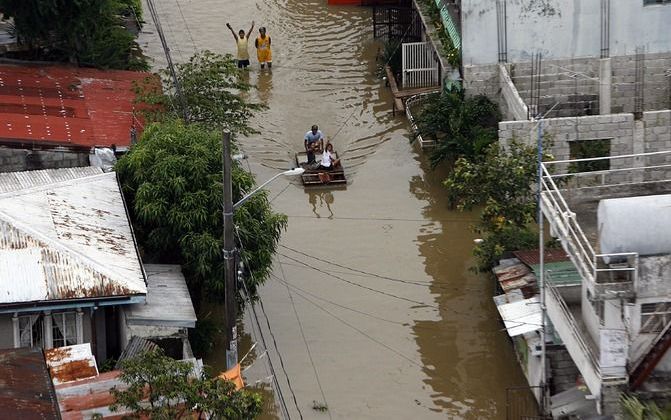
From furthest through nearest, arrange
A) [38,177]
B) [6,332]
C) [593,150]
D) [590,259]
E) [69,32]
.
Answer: [69,32]
[593,150]
[38,177]
[6,332]
[590,259]

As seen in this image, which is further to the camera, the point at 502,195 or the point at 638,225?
the point at 502,195

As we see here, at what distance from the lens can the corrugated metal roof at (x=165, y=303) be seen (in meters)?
20.3

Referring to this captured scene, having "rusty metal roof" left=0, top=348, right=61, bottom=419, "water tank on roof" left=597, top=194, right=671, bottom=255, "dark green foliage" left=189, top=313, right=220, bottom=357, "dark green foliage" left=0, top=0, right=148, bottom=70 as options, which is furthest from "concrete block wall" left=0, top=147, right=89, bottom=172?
"water tank on roof" left=597, top=194, right=671, bottom=255

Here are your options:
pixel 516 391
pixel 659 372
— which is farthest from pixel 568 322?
pixel 516 391

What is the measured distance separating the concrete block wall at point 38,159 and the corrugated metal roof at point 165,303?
3.77 meters

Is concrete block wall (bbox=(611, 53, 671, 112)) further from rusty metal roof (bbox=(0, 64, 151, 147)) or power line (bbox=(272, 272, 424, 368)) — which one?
rusty metal roof (bbox=(0, 64, 151, 147))

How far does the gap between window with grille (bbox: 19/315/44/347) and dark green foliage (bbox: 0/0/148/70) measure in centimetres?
1121

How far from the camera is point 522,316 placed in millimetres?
20406

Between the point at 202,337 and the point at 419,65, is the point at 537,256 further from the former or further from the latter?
the point at 419,65

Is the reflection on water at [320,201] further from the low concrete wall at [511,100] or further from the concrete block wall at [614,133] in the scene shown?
the concrete block wall at [614,133]

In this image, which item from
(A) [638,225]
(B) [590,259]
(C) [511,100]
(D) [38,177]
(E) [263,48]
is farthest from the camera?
(E) [263,48]

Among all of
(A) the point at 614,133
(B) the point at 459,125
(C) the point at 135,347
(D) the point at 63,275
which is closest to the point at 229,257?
(C) the point at 135,347

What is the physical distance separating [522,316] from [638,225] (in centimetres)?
370

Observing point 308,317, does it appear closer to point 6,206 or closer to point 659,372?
point 6,206
